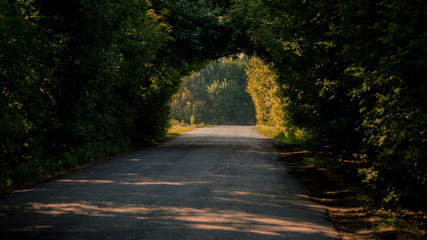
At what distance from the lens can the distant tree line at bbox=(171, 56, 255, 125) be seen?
317 feet

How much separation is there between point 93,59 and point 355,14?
Answer: 887 cm

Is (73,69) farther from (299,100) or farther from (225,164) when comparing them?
(299,100)

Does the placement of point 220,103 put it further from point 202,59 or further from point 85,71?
point 85,71

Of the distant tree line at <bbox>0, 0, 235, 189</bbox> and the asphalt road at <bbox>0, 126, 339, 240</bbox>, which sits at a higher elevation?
the distant tree line at <bbox>0, 0, 235, 189</bbox>

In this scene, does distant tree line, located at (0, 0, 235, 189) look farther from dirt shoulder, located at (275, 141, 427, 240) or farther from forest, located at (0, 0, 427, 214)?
dirt shoulder, located at (275, 141, 427, 240)

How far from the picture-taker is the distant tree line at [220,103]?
317 ft

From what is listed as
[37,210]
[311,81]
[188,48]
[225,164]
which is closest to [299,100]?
[311,81]

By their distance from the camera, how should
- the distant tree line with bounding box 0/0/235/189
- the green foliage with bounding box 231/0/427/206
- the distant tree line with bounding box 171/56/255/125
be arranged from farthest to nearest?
the distant tree line with bounding box 171/56/255/125 < the distant tree line with bounding box 0/0/235/189 < the green foliage with bounding box 231/0/427/206

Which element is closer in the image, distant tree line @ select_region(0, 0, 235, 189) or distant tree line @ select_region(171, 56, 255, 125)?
distant tree line @ select_region(0, 0, 235, 189)

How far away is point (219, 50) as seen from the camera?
2186 centimetres

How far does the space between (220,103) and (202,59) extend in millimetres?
76954

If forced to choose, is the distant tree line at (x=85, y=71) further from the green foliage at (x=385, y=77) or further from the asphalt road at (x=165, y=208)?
the green foliage at (x=385, y=77)

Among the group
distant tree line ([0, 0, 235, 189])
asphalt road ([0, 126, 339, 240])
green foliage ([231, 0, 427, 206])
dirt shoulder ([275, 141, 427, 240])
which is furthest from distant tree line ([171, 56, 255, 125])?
green foliage ([231, 0, 427, 206])

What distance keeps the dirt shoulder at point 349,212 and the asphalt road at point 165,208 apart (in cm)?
28
